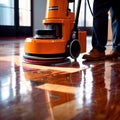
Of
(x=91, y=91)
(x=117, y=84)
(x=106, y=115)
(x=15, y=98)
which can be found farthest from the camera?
(x=117, y=84)

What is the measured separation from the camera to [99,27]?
196 cm

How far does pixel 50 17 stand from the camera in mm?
1822

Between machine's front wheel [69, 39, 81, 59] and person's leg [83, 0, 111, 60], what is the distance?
12 centimetres

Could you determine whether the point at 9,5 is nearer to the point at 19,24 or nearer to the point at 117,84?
the point at 19,24

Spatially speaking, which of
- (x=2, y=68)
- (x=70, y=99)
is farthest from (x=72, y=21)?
(x=70, y=99)

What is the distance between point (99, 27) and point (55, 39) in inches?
15.9

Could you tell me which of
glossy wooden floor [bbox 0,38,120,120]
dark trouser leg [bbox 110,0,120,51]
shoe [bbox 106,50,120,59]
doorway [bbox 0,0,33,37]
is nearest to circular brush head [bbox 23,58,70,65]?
glossy wooden floor [bbox 0,38,120,120]

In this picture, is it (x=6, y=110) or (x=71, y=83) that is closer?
(x=6, y=110)

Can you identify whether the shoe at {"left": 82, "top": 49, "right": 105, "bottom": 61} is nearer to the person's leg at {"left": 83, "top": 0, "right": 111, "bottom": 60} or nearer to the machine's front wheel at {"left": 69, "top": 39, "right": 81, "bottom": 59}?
the person's leg at {"left": 83, "top": 0, "right": 111, "bottom": 60}

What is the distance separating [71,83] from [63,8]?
0.82 meters

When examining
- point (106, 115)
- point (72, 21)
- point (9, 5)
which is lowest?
point (106, 115)

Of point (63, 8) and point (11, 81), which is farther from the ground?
point (63, 8)

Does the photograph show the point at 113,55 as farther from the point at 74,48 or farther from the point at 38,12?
the point at 38,12

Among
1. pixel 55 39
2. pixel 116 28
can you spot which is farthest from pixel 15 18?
pixel 55 39
